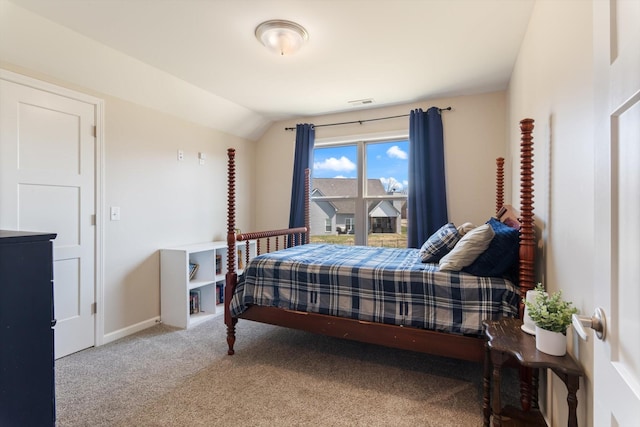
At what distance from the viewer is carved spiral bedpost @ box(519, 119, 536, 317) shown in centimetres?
167

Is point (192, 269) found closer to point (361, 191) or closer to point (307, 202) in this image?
point (307, 202)

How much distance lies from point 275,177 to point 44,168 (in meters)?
2.63

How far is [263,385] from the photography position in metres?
2.03

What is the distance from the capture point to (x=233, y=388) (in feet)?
6.53

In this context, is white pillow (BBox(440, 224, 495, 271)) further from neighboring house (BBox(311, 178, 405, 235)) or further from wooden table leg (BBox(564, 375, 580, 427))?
neighboring house (BBox(311, 178, 405, 235))

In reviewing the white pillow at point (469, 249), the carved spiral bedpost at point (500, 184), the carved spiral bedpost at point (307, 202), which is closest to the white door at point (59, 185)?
the carved spiral bedpost at point (307, 202)

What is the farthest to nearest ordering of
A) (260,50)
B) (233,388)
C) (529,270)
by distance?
(260,50) < (233,388) < (529,270)

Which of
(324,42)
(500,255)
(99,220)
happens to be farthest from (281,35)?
(99,220)

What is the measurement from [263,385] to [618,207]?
2.06 meters

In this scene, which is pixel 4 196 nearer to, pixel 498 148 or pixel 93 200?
pixel 93 200

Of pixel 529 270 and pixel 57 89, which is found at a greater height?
pixel 57 89

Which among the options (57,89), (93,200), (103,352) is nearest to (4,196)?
(93,200)

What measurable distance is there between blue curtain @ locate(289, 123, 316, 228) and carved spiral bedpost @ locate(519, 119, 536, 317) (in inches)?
110

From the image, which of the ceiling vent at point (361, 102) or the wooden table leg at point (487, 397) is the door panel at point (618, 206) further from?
the ceiling vent at point (361, 102)
